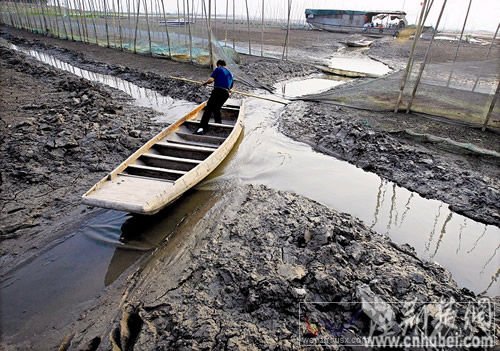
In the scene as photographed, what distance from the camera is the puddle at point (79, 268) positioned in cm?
307

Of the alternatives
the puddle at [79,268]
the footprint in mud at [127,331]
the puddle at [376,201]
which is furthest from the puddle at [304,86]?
the footprint in mud at [127,331]

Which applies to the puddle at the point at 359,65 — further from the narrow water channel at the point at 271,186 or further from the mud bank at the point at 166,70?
the narrow water channel at the point at 271,186

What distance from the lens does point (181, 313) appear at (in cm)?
283

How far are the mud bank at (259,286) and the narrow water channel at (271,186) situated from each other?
1.40 feet

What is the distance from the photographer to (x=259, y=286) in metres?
3.02

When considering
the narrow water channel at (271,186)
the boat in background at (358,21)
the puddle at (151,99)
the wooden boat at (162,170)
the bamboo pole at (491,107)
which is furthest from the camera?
the boat in background at (358,21)

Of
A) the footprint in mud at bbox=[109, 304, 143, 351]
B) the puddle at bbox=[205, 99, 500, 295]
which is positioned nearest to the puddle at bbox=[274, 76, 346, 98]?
the puddle at bbox=[205, 99, 500, 295]

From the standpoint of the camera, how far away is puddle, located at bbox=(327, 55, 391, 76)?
1883 cm

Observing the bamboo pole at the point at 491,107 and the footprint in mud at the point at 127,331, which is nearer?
the footprint in mud at the point at 127,331

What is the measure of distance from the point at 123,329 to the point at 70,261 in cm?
152

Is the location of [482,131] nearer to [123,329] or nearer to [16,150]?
[123,329]

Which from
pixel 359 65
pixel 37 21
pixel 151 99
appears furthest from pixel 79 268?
pixel 37 21

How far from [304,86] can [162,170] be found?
1072 cm

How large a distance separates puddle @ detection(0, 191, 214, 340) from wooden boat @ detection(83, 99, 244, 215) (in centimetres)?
46
